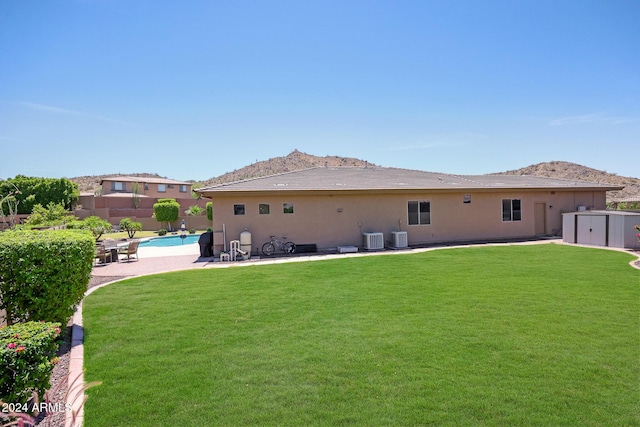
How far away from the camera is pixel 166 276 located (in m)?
10.6

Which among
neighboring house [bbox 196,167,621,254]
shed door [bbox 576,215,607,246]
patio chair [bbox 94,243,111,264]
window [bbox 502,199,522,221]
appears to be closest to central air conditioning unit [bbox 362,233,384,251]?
neighboring house [bbox 196,167,621,254]

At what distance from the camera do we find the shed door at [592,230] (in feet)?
50.1

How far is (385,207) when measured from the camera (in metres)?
16.6

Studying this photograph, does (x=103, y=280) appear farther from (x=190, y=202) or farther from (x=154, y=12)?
(x=190, y=202)

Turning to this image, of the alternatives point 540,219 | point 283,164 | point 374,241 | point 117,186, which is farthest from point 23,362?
point 283,164

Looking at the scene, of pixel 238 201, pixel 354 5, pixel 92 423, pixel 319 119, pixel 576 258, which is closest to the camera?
pixel 92 423

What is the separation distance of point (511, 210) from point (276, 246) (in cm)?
1244

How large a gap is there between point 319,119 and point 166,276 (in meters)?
23.6

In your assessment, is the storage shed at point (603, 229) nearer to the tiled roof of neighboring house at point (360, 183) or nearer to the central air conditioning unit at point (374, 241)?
the tiled roof of neighboring house at point (360, 183)

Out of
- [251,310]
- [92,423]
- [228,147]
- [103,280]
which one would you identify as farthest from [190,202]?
[92,423]

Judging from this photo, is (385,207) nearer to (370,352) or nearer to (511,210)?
(511,210)

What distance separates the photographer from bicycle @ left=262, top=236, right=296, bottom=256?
589 inches

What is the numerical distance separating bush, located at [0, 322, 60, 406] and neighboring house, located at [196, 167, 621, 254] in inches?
432

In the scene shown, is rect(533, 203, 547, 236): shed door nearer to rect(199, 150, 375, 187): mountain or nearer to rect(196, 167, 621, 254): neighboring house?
rect(196, 167, 621, 254): neighboring house
